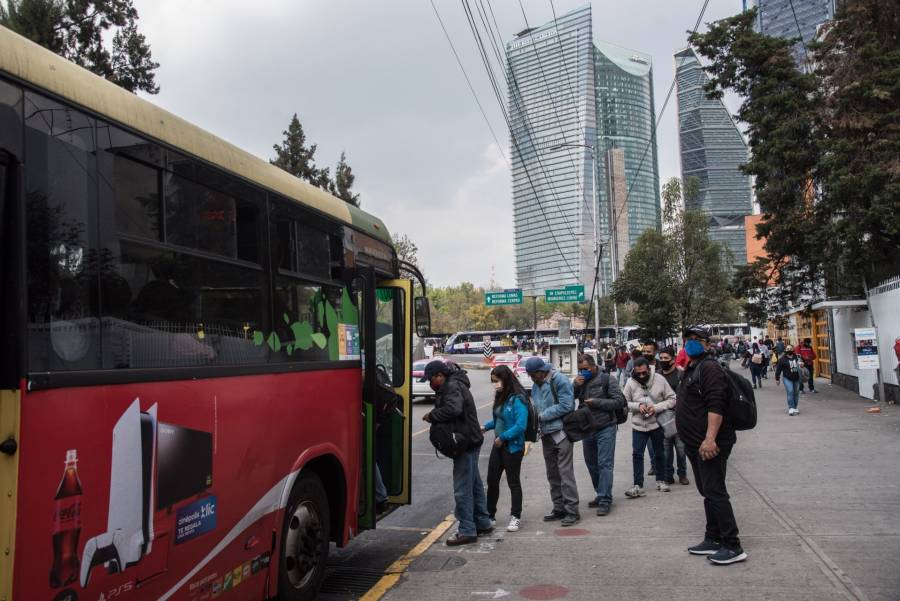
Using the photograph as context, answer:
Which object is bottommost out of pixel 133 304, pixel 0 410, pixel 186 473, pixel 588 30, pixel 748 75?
pixel 186 473

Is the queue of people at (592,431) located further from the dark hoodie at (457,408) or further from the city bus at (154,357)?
the city bus at (154,357)

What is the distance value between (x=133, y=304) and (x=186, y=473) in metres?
0.88

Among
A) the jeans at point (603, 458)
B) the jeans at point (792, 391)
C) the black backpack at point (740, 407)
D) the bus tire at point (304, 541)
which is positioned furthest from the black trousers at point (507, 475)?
the jeans at point (792, 391)

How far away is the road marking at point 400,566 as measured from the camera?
528cm

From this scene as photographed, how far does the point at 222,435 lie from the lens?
12.4ft

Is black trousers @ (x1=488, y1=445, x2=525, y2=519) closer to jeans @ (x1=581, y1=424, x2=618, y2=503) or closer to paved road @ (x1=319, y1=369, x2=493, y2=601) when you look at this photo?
paved road @ (x1=319, y1=369, x2=493, y2=601)

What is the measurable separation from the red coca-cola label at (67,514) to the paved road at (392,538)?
2764 millimetres

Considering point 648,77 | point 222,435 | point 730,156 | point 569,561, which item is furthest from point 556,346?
point 730,156

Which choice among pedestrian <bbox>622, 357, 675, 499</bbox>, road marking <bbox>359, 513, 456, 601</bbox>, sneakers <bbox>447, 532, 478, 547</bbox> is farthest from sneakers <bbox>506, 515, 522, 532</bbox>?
pedestrian <bbox>622, 357, 675, 499</bbox>

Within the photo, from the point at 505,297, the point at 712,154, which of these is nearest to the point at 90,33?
the point at 505,297

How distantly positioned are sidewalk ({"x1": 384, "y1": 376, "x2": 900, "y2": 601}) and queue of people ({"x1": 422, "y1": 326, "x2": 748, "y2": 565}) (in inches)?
8.8

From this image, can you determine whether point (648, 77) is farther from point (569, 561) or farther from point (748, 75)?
point (569, 561)

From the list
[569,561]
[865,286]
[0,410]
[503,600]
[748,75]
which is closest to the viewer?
[0,410]

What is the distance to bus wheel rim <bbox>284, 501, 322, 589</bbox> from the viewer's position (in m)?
4.73
